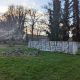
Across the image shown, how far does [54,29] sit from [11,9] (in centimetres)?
2752

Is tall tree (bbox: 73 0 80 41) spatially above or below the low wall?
above

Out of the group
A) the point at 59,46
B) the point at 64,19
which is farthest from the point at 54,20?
the point at 59,46

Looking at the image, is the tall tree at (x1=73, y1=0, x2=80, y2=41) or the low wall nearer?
the low wall

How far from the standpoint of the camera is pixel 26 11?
213 feet

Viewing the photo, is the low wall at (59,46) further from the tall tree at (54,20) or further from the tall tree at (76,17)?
the tall tree at (76,17)

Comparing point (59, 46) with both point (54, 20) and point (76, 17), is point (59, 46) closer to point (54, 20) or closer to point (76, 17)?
point (54, 20)

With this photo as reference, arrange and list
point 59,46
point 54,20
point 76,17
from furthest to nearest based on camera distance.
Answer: point 76,17 → point 54,20 → point 59,46

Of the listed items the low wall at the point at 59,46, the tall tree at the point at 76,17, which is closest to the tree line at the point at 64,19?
the tall tree at the point at 76,17

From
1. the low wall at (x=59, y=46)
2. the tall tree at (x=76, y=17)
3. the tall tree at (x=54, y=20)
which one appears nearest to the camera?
the low wall at (x=59, y=46)

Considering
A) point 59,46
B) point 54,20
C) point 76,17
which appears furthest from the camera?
point 76,17

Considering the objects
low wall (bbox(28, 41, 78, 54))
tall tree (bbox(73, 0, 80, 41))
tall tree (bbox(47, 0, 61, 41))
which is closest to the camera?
low wall (bbox(28, 41, 78, 54))

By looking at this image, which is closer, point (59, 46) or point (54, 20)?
point (59, 46)

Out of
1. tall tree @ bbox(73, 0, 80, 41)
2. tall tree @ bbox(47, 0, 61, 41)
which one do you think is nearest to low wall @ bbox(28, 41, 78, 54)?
tall tree @ bbox(47, 0, 61, 41)

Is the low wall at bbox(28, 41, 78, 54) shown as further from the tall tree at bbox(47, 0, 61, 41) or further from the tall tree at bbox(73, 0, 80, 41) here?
the tall tree at bbox(73, 0, 80, 41)
